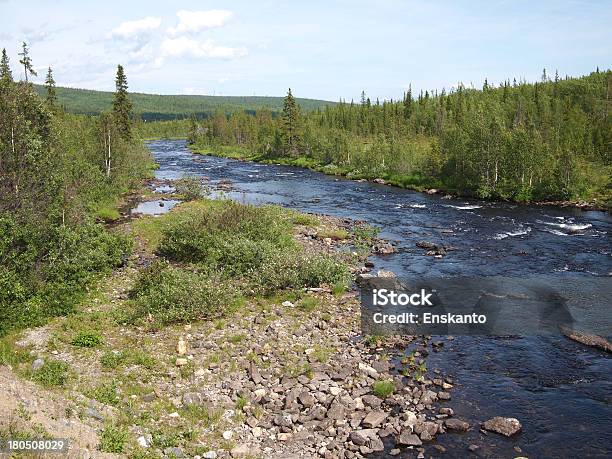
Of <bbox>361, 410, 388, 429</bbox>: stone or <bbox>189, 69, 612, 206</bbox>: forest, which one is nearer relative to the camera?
<bbox>361, 410, 388, 429</bbox>: stone

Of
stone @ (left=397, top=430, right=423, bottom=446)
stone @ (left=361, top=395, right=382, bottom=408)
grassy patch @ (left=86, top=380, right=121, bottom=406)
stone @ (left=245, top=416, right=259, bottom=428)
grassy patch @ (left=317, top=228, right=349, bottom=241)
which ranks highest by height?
grassy patch @ (left=317, top=228, right=349, bottom=241)

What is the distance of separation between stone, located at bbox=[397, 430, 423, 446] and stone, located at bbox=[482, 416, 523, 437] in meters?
2.31

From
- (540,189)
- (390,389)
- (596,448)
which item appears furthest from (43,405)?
(540,189)

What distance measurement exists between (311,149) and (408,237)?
72.7 meters

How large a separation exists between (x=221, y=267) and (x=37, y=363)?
12290mm

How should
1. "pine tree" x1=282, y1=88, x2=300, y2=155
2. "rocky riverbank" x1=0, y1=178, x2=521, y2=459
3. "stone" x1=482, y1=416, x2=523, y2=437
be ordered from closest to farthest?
"rocky riverbank" x1=0, y1=178, x2=521, y2=459
"stone" x1=482, y1=416, x2=523, y2=437
"pine tree" x1=282, y1=88, x2=300, y2=155

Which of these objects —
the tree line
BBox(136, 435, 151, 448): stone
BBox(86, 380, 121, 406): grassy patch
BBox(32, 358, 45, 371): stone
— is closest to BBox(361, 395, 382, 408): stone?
BBox(136, 435, 151, 448): stone

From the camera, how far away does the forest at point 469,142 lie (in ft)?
182

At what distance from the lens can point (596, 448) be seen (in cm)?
1431

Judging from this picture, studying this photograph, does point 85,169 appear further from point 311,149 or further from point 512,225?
point 311,149

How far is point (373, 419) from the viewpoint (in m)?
15.4

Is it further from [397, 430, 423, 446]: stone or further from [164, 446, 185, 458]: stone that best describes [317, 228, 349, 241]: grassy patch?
[164, 446, 185, 458]: stone

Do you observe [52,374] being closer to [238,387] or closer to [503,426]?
[238,387]

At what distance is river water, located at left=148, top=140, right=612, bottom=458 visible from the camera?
15.1 m
